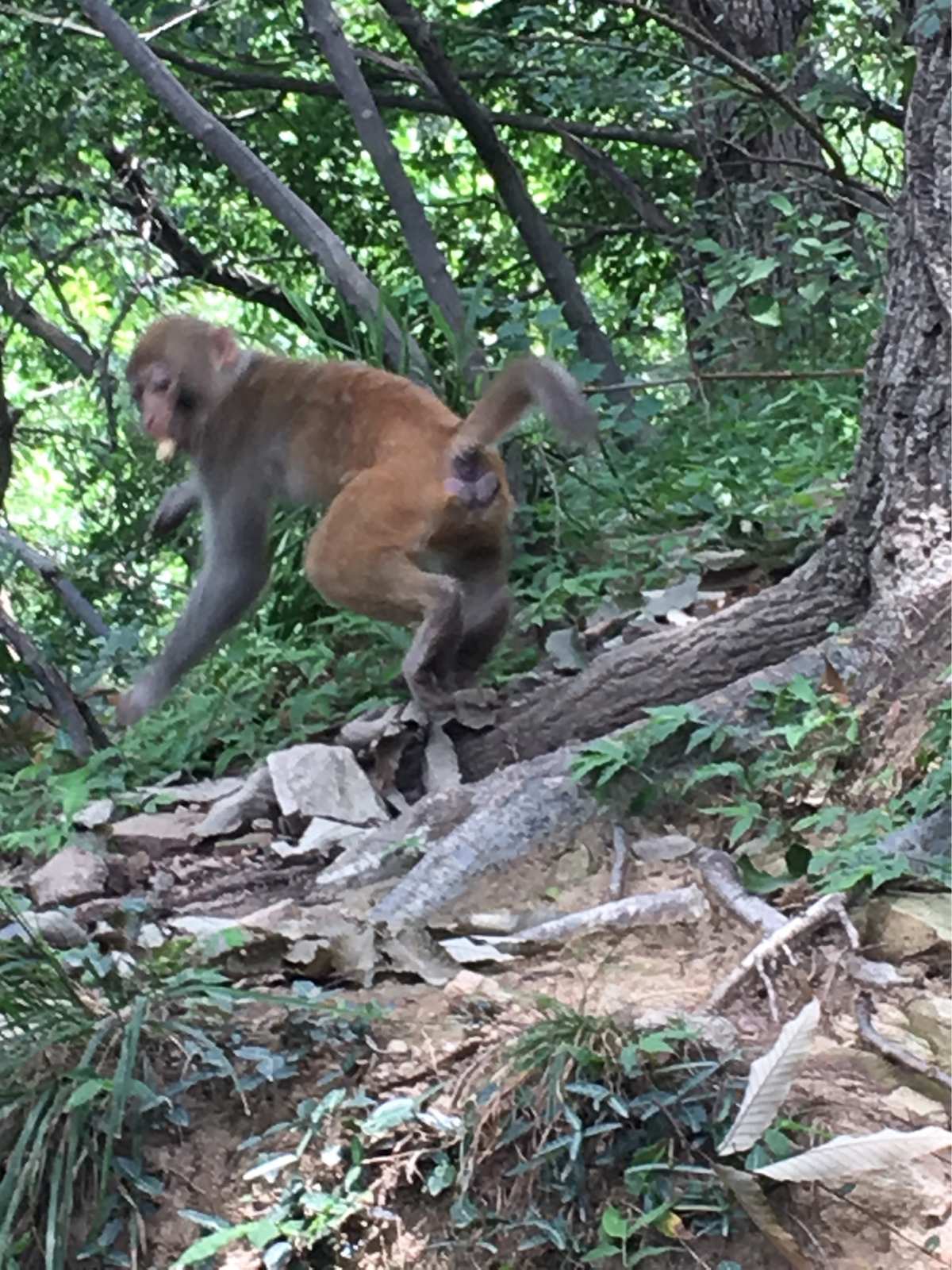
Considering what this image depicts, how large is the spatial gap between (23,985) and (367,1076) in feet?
2.36

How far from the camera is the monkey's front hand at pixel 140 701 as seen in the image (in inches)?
197

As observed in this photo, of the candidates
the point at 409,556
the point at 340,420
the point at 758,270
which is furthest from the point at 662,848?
the point at 758,270

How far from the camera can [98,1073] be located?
2609mm

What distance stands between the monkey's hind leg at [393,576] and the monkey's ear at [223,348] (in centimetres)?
92

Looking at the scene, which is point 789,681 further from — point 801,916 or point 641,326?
point 641,326

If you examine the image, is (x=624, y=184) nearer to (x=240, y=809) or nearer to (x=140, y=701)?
(x=140, y=701)

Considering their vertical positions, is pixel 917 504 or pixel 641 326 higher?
pixel 641 326

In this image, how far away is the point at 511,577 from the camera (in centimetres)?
538

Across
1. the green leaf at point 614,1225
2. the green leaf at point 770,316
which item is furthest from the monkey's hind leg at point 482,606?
the green leaf at point 614,1225

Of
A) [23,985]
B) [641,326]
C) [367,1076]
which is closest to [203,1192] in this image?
[367,1076]

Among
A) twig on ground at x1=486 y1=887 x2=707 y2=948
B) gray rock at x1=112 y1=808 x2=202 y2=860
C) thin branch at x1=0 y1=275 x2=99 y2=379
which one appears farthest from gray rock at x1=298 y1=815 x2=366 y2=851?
thin branch at x1=0 y1=275 x2=99 y2=379

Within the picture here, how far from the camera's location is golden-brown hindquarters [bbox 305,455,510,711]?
14.1 feet

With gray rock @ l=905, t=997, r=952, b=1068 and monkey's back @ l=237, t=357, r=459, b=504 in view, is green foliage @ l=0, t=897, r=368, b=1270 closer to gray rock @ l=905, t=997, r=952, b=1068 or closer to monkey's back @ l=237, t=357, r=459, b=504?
gray rock @ l=905, t=997, r=952, b=1068

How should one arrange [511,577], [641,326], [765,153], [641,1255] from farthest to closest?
→ [641,326]
[765,153]
[511,577]
[641,1255]
